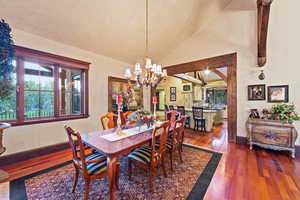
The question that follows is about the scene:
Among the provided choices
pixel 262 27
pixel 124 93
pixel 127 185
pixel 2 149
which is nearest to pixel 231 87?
pixel 262 27

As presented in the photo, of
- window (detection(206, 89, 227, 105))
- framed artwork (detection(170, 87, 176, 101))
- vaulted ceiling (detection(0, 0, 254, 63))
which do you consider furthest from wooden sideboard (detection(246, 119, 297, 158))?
window (detection(206, 89, 227, 105))

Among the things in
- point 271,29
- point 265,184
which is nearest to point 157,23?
point 271,29

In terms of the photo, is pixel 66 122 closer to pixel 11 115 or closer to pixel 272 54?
pixel 11 115

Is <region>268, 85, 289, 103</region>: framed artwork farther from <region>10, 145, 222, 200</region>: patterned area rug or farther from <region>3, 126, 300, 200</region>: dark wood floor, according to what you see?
<region>10, 145, 222, 200</region>: patterned area rug

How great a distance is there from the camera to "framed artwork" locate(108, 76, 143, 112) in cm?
431

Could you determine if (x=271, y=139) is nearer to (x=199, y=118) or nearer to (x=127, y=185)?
(x=199, y=118)

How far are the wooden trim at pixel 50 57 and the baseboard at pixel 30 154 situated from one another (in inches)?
82.0

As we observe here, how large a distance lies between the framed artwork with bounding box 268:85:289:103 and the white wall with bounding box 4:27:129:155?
473cm

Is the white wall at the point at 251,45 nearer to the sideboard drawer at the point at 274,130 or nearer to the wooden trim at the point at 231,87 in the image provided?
the wooden trim at the point at 231,87

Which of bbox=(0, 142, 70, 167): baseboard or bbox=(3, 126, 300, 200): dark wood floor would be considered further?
bbox=(0, 142, 70, 167): baseboard

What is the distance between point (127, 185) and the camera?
182 cm

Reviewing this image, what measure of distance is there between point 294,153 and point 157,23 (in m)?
4.74

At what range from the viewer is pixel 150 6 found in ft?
9.69

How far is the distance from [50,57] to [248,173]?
4.86 metres
